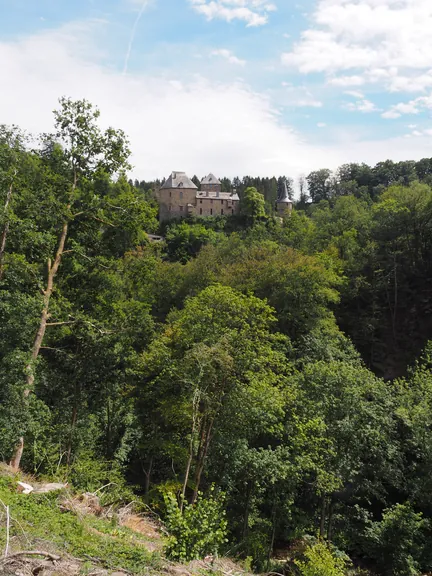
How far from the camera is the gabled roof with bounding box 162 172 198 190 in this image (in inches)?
3204

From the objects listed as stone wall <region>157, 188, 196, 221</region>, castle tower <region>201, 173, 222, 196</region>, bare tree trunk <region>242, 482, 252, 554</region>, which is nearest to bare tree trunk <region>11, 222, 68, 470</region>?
bare tree trunk <region>242, 482, 252, 554</region>

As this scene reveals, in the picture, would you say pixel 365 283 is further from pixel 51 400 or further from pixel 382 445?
pixel 51 400

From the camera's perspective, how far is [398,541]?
15648 millimetres

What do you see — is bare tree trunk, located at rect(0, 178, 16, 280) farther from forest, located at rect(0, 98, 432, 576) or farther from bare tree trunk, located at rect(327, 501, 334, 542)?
bare tree trunk, located at rect(327, 501, 334, 542)

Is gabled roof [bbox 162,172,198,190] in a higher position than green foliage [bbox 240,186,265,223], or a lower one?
higher

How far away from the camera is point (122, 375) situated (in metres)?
17.8

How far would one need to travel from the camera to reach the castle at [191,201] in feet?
266

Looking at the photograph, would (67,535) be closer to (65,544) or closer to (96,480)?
(65,544)

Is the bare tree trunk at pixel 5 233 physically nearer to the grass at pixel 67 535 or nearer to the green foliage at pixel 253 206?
the grass at pixel 67 535

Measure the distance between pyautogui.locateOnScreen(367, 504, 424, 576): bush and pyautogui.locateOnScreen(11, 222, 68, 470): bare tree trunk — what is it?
12.0 meters

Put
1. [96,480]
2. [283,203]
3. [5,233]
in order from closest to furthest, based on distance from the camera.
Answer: [5,233]
[96,480]
[283,203]

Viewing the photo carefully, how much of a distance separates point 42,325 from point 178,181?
234 feet

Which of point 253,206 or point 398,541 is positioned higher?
point 253,206

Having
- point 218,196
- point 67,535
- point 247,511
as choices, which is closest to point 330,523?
point 247,511
